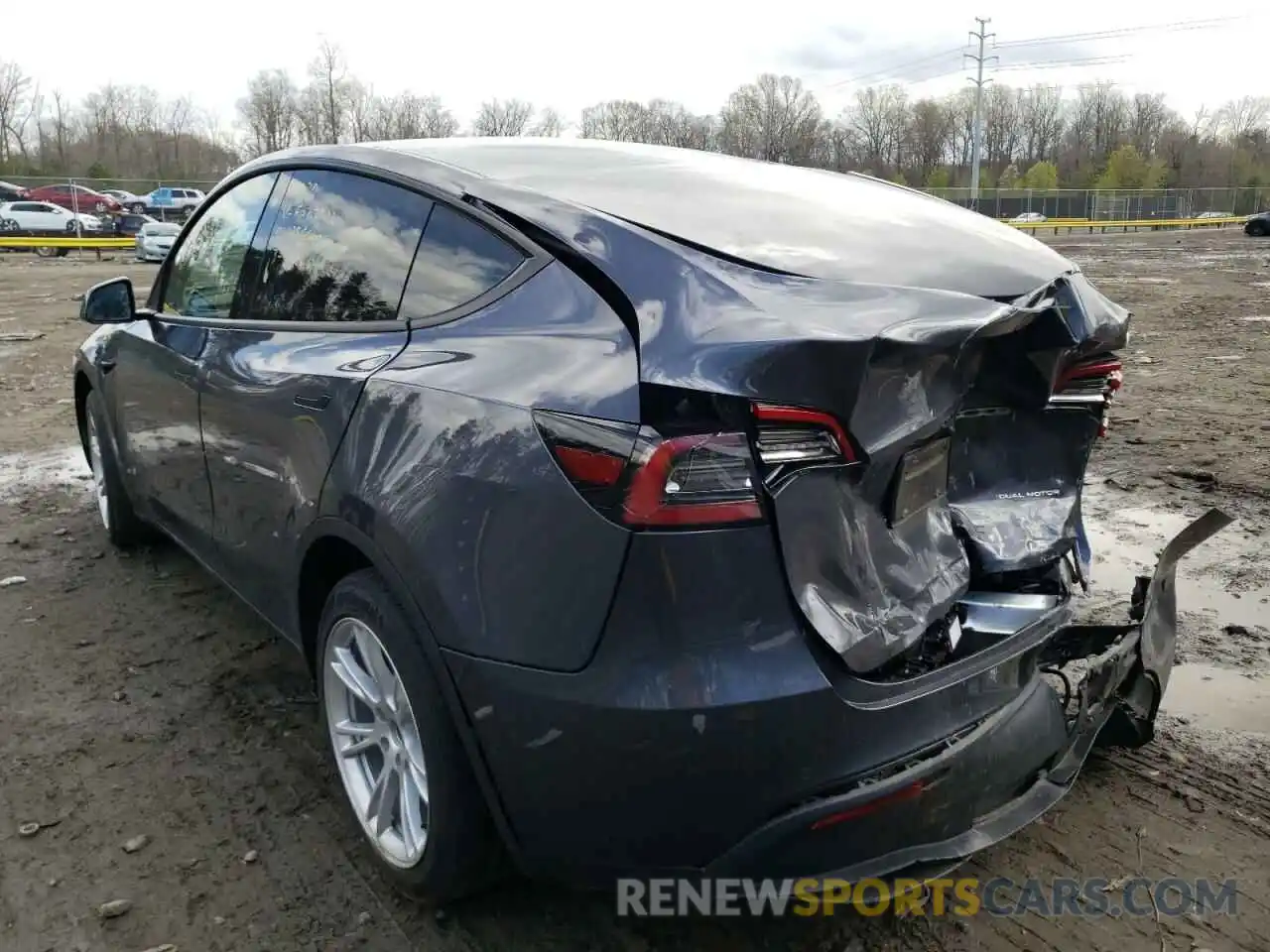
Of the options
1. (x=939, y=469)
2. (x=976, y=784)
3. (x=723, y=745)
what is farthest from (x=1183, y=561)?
(x=723, y=745)

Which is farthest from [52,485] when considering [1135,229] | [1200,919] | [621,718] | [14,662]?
[1135,229]

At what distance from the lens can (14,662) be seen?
3.79 m

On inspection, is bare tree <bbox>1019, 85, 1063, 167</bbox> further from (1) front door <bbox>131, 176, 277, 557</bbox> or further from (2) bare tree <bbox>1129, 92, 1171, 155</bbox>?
(1) front door <bbox>131, 176, 277, 557</bbox>

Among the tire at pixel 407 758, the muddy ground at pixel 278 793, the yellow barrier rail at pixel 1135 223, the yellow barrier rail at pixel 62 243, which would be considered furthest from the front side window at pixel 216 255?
the yellow barrier rail at pixel 1135 223

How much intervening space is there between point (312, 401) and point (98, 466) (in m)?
3.10

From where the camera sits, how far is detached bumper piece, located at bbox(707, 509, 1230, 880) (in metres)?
1.87

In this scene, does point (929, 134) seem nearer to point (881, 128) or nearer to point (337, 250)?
point (881, 128)

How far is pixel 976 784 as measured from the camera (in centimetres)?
205

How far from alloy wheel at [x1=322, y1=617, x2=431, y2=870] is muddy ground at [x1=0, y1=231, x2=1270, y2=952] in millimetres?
174

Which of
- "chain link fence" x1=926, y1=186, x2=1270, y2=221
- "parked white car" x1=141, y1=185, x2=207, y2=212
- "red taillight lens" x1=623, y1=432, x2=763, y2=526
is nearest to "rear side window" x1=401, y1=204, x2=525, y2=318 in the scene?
"red taillight lens" x1=623, y1=432, x2=763, y2=526

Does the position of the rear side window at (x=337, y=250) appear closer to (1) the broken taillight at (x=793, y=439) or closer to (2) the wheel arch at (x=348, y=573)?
(2) the wheel arch at (x=348, y=573)

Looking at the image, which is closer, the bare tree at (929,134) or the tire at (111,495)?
the tire at (111,495)

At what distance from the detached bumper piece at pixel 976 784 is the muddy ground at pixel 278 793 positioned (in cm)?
34

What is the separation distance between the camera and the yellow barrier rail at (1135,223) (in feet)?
189
